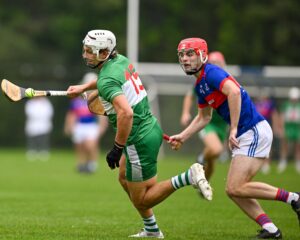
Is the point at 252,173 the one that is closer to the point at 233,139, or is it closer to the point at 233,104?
the point at 233,139

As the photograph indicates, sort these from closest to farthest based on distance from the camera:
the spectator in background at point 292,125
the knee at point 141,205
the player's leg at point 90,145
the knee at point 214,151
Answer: the knee at point 141,205 → the knee at point 214,151 → the player's leg at point 90,145 → the spectator in background at point 292,125

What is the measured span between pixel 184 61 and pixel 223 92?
1.67ft

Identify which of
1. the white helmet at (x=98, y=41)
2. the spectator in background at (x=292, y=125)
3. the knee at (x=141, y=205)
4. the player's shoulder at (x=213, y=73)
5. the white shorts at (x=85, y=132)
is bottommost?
the spectator in background at (x=292, y=125)

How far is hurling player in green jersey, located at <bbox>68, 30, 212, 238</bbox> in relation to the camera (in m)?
7.92

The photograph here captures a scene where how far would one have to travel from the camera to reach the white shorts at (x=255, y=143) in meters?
8.30

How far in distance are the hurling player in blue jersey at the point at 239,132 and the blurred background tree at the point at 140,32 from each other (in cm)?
2294

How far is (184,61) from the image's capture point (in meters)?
8.34

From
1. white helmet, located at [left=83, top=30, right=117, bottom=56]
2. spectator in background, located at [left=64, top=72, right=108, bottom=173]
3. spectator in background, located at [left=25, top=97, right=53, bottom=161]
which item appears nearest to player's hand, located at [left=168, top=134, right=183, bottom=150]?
white helmet, located at [left=83, top=30, right=117, bottom=56]

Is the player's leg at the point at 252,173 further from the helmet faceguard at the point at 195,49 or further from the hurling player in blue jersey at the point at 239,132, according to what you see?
the helmet faceguard at the point at 195,49

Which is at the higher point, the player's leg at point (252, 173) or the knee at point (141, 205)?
the player's leg at point (252, 173)

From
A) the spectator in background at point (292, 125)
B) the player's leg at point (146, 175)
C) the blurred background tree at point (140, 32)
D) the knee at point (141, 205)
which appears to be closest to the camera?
the player's leg at point (146, 175)

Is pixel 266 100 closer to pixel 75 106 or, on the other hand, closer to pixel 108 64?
pixel 75 106

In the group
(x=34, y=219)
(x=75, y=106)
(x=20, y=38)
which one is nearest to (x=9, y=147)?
(x=20, y=38)

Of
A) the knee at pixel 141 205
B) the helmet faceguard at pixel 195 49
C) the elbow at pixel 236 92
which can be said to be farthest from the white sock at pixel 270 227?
the helmet faceguard at pixel 195 49
